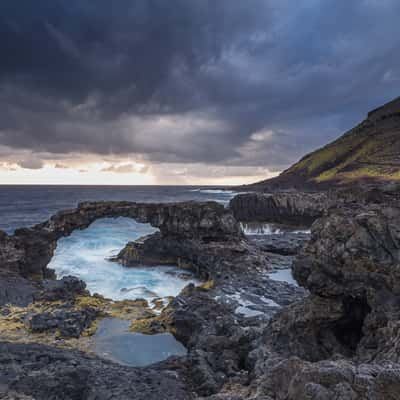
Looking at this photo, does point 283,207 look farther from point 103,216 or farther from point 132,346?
point 132,346

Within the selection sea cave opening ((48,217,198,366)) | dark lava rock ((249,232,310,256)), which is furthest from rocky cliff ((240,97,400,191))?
sea cave opening ((48,217,198,366))

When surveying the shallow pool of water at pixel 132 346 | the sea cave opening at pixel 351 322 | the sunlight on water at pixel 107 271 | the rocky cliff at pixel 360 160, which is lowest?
the sunlight on water at pixel 107 271

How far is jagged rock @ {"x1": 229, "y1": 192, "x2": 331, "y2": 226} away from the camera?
55.2 m

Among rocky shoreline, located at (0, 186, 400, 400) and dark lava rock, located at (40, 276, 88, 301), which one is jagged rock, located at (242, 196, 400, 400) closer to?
rocky shoreline, located at (0, 186, 400, 400)

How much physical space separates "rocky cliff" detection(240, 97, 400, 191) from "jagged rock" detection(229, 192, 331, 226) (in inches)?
1056

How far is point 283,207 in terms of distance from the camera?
58.2 metres

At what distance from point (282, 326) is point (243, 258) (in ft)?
47.3

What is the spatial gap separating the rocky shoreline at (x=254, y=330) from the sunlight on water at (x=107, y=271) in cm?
335

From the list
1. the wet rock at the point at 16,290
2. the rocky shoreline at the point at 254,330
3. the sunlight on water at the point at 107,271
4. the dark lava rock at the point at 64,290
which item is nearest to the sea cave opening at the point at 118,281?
the sunlight on water at the point at 107,271

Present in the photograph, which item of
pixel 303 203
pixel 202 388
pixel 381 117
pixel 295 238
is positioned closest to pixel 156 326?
pixel 202 388

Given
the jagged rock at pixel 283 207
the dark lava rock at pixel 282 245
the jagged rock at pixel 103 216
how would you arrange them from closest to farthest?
the jagged rock at pixel 103 216, the dark lava rock at pixel 282 245, the jagged rock at pixel 283 207

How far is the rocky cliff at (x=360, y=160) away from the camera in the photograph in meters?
82.6

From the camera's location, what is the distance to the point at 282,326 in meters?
11.1

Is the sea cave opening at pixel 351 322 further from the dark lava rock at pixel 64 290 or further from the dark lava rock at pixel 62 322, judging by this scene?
the dark lava rock at pixel 64 290
